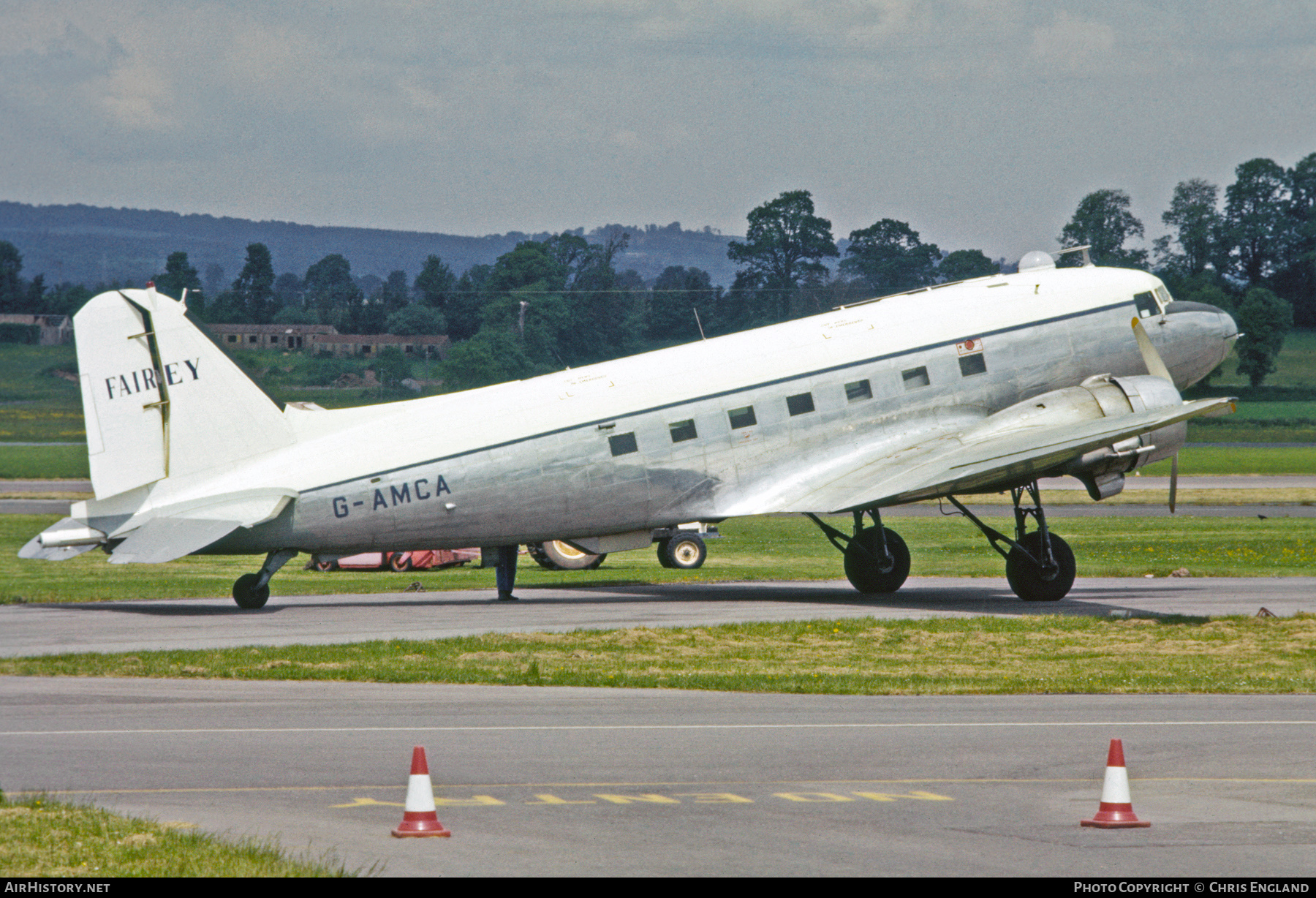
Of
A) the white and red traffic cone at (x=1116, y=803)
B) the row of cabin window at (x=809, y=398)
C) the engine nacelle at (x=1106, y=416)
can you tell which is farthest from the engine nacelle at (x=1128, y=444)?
the white and red traffic cone at (x=1116, y=803)

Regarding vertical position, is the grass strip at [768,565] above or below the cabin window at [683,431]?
below

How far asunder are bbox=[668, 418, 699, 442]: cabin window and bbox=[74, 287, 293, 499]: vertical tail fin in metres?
7.53

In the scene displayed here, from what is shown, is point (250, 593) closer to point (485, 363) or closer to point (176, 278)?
point (485, 363)

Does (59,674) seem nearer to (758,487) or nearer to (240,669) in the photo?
(240,669)

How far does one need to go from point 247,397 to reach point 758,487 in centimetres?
1027

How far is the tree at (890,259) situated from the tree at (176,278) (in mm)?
70145

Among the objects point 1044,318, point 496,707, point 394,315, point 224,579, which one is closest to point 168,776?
point 496,707

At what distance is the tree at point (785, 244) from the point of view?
15675cm

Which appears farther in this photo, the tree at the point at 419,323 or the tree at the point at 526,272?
the tree at the point at 526,272

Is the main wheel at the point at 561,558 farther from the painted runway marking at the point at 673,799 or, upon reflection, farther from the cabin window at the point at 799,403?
the painted runway marking at the point at 673,799

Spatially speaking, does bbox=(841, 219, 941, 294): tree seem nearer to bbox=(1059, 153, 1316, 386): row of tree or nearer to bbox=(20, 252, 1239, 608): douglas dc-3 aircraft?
bbox=(1059, 153, 1316, 386): row of tree

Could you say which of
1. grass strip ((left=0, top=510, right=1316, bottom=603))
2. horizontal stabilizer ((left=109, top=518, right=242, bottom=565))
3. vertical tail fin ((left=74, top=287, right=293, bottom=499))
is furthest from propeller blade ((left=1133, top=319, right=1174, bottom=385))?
horizontal stabilizer ((left=109, top=518, right=242, bottom=565))

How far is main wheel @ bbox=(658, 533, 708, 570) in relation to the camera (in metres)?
40.2

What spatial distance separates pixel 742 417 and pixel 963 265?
121056 millimetres
